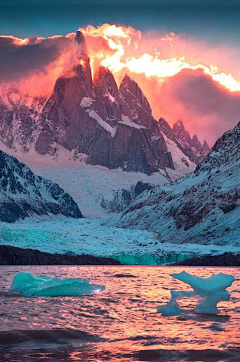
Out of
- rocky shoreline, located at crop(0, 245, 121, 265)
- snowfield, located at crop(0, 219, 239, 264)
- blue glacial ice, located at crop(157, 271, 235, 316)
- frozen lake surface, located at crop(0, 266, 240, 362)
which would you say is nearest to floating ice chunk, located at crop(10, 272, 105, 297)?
frozen lake surface, located at crop(0, 266, 240, 362)

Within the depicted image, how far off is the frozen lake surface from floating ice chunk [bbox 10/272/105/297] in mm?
3582

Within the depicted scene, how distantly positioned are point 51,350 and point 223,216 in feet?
424

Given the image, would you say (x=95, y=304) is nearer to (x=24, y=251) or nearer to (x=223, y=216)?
(x=24, y=251)

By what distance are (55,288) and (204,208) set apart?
12023 cm

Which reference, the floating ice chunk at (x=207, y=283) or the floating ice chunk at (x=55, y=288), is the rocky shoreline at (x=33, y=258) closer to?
the floating ice chunk at (x=55, y=288)

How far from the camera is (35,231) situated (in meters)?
113

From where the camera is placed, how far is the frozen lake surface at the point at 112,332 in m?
17.7

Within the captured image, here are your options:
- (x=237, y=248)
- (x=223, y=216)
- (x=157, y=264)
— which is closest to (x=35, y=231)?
(x=157, y=264)

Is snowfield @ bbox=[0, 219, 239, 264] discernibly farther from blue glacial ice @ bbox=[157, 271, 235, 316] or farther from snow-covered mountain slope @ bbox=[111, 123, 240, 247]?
blue glacial ice @ bbox=[157, 271, 235, 316]

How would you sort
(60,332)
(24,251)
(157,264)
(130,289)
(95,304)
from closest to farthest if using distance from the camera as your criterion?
(60,332) < (95,304) < (130,289) < (24,251) < (157,264)

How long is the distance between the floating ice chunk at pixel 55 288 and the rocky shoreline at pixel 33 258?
5849 cm

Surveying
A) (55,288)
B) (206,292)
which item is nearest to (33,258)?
(55,288)

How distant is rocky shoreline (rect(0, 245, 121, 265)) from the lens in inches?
3844

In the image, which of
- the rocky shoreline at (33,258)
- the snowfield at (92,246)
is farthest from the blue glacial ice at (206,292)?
the snowfield at (92,246)
